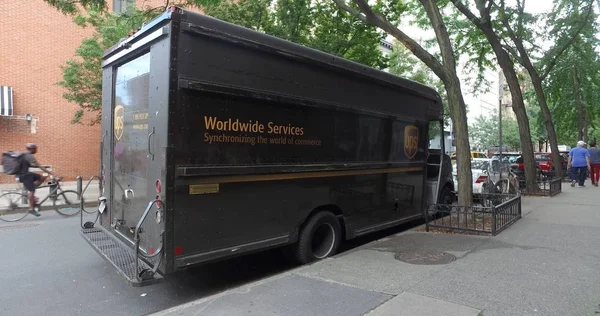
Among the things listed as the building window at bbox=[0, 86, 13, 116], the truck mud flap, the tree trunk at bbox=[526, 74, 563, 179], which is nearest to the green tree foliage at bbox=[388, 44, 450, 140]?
the tree trunk at bbox=[526, 74, 563, 179]

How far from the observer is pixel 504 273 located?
4969mm

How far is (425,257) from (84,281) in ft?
14.8

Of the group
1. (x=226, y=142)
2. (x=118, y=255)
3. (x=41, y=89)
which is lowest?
(x=118, y=255)

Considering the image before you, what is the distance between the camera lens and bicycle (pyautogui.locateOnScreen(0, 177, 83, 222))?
10242mm

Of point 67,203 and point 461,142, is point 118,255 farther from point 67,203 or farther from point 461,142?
point 67,203

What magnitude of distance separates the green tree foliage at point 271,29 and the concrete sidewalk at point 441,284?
9.06 metres

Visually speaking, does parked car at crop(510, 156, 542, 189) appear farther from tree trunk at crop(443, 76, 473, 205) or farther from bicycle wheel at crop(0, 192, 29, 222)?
bicycle wheel at crop(0, 192, 29, 222)

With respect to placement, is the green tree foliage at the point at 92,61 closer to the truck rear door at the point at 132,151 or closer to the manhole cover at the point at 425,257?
the truck rear door at the point at 132,151

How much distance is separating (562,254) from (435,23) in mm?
4986

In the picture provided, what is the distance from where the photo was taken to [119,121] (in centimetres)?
538

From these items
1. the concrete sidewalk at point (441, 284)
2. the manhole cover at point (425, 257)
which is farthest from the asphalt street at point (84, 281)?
the manhole cover at point (425, 257)

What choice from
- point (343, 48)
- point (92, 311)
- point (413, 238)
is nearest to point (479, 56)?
point (343, 48)

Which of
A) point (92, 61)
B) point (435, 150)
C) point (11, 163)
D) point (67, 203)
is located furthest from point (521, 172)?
point (11, 163)

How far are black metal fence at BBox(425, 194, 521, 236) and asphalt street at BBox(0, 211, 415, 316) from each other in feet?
5.52
